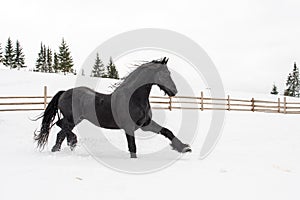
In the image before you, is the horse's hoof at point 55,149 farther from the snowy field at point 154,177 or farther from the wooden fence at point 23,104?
the wooden fence at point 23,104

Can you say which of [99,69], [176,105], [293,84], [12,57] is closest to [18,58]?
[12,57]

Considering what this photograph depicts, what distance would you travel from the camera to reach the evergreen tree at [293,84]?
53.3 metres

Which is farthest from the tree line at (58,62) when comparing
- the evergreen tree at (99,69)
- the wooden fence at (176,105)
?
the wooden fence at (176,105)

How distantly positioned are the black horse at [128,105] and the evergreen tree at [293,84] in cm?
5481

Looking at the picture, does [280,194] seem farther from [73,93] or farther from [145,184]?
[73,93]

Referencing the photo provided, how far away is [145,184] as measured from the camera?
12.0ft

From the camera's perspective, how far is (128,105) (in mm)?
4938

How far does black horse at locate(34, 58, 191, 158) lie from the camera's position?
4.92 meters

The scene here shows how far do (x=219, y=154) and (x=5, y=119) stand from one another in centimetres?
889

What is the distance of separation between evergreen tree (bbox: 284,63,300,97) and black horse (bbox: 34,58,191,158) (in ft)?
180

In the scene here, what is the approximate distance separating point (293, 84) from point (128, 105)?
186 ft

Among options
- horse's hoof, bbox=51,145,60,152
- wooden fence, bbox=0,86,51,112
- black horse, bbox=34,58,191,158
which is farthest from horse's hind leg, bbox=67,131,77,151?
wooden fence, bbox=0,86,51,112

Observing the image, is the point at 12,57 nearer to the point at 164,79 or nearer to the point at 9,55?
the point at 9,55

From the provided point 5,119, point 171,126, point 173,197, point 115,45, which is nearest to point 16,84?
point 5,119
